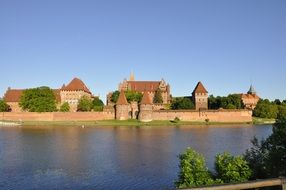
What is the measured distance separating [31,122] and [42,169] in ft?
188

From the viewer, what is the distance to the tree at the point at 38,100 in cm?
8250

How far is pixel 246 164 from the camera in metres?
14.7

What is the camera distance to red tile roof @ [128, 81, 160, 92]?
10130 centimetres

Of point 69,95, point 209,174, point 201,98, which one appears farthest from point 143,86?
point 209,174

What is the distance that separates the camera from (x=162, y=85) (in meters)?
102

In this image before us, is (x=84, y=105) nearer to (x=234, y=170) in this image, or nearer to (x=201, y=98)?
(x=201, y=98)

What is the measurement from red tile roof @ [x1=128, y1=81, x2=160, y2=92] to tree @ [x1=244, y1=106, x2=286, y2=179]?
8568cm

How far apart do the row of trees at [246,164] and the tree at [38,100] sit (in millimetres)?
70861

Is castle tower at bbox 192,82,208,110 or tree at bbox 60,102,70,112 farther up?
castle tower at bbox 192,82,208,110

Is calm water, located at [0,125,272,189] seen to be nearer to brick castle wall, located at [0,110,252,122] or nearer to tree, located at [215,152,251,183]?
tree, located at [215,152,251,183]

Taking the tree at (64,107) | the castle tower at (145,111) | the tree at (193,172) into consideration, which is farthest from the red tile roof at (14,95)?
the tree at (193,172)

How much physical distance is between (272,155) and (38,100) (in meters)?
74.6

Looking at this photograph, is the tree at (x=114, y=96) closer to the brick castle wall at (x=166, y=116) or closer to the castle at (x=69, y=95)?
Answer: the castle at (x=69, y=95)

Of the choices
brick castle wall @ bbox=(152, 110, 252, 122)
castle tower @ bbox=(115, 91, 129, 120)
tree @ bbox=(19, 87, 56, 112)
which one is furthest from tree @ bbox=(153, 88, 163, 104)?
tree @ bbox=(19, 87, 56, 112)
